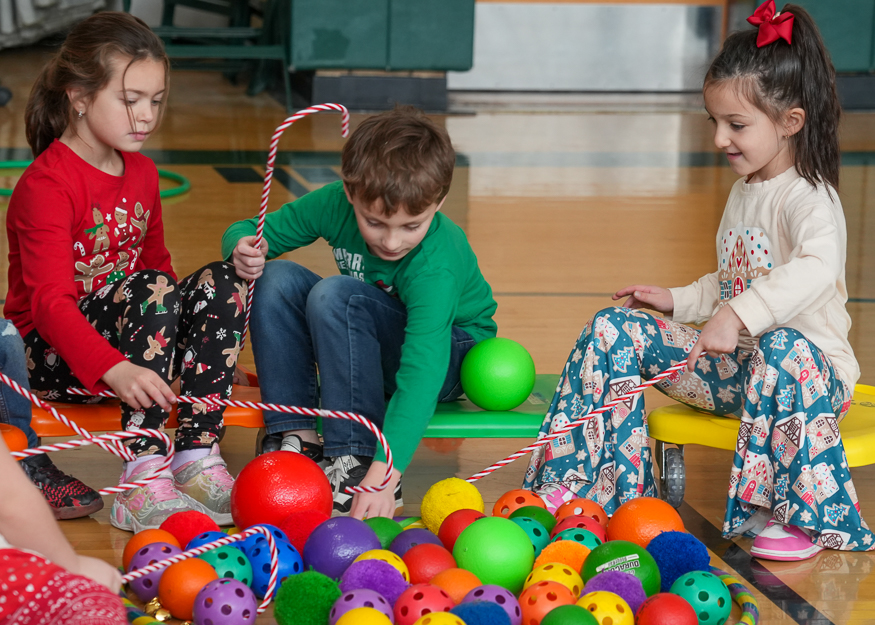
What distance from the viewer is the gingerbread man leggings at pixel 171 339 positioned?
194 centimetres

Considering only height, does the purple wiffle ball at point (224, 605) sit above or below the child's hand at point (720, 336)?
below

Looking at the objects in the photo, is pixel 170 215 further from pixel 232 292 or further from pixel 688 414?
pixel 688 414

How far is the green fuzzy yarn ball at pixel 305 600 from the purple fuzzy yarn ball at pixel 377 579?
0.11 feet

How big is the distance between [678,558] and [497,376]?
60 cm

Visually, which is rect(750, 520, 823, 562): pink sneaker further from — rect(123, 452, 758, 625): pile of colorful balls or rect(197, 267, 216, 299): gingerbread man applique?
rect(197, 267, 216, 299): gingerbread man applique

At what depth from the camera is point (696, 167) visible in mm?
5707

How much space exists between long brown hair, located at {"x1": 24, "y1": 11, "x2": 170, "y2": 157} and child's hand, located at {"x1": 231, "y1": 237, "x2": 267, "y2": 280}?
344 mm

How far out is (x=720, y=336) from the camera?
1845mm

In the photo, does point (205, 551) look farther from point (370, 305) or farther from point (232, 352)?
point (370, 305)

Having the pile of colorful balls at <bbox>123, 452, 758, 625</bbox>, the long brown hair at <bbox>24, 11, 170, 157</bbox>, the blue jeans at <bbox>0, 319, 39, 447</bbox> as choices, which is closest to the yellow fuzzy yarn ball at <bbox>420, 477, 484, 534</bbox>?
the pile of colorful balls at <bbox>123, 452, 758, 625</bbox>

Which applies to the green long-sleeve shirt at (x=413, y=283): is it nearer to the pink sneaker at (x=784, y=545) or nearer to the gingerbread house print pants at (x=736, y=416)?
the gingerbread house print pants at (x=736, y=416)

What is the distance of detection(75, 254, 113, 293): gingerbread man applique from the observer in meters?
2.08

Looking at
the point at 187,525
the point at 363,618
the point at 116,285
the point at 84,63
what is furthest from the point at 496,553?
the point at 84,63

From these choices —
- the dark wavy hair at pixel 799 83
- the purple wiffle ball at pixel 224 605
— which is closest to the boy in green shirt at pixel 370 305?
the purple wiffle ball at pixel 224 605
